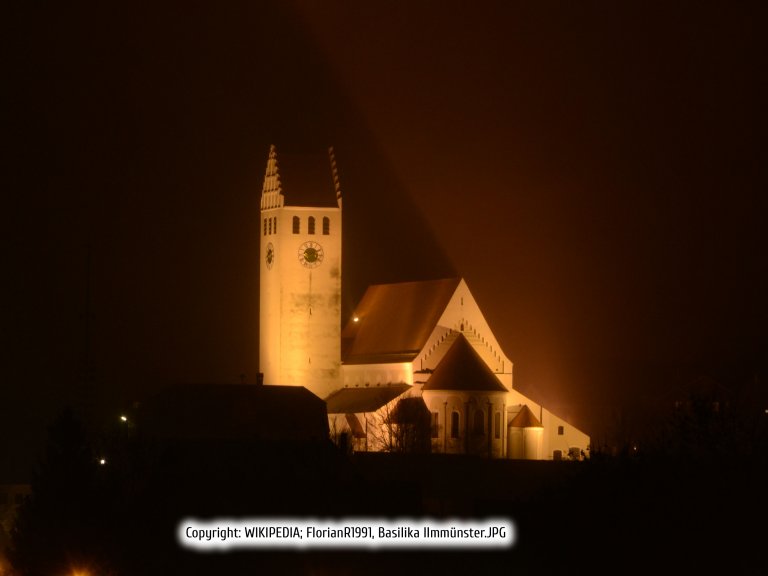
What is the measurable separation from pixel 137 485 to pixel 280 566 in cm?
1307

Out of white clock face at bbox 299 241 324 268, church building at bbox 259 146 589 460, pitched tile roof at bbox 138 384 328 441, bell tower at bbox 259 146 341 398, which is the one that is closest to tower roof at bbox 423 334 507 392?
church building at bbox 259 146 589 460

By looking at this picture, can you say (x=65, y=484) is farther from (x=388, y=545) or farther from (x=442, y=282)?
(x=442, y=282)

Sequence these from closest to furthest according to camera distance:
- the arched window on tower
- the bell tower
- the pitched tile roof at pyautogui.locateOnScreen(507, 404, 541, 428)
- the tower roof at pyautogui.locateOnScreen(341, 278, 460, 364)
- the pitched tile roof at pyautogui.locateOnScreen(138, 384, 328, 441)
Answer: the pitched tile roof at pyautogui.locateOnScreen(138, 384, 328, 441)
the arched window on tower
the pitched tile roof at pyautogui.locateOnScreen(507, 404, 541, 428)
the bell tower
the tower roof at pyautogui.locateOnScreen(341, 278, 460, 364)

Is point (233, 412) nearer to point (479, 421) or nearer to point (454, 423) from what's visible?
point (454, 423)

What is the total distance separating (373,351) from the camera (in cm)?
12781

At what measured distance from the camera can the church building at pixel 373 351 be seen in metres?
122

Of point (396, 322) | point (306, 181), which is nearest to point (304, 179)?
point (306, 181)

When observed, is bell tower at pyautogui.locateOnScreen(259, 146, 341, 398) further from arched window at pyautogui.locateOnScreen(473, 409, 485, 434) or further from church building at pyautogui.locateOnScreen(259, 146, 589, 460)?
arched window at pyautogui.locateOnScreen(473, 409, 485, 434)

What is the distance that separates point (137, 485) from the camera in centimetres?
7719

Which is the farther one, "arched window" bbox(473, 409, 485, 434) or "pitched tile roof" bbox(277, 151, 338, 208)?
"pitched tile roof" bbox(277, 151, 338, 208)

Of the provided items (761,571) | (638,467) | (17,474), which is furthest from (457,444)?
(761,571)

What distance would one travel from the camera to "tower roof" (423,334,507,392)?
121562mm

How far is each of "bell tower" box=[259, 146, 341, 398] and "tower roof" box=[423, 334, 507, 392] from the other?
22.0ft

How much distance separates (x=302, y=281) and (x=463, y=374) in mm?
10815
